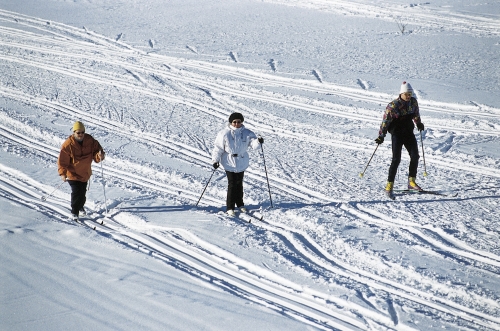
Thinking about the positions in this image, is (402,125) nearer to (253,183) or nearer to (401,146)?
(401,146)

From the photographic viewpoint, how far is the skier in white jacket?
6.76 meters

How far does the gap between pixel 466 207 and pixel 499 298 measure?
229 centimetres

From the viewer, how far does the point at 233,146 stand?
6793 mm

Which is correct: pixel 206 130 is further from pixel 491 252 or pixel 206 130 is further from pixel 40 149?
pixel 491 252

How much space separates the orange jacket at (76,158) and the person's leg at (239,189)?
192cm

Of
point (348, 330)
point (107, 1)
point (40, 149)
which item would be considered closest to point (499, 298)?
point (348, 330)

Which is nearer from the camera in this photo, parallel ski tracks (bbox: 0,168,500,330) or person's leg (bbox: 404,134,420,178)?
parallel ski tracks (bbox: 0,168,500,330)

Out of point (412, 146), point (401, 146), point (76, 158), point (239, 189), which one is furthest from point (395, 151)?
point (76, 158)

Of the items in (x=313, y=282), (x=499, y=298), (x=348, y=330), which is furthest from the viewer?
(x=313, y=282)

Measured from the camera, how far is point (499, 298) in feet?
16.5

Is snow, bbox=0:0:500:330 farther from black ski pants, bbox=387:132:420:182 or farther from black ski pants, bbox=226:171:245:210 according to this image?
black ski pants, bbox=387:132:420:182

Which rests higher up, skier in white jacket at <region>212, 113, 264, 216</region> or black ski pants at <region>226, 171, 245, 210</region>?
skier in white jacket at <region>212, 113, 264, 216</region>

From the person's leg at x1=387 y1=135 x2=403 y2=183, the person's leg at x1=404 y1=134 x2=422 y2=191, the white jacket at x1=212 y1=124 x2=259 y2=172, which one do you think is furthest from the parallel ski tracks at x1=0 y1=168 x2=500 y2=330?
the person's leg at x1=404 y1=134 x2=422 y2=191

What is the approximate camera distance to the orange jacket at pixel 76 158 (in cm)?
666
